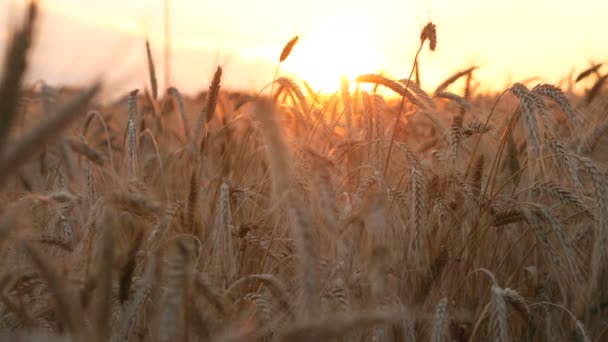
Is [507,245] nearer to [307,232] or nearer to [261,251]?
[261,251]

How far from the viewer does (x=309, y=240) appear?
1135mm

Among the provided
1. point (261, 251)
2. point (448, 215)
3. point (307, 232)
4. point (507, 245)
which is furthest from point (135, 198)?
point (507, 245)

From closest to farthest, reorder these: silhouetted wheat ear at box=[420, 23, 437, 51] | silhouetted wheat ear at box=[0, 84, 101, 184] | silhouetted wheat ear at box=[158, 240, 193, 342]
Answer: silhouetted wheat ear at box=[0, 84, 101, 184] → silhouetted wheat ear at box=[158, 240, 193, 342] → silhouetted wheat ear at box=[420, 23, 437, 51]

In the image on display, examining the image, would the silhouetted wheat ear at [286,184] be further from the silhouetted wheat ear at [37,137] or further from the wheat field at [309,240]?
the silhouetted wheat ear at [37,137]

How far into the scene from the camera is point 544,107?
2.12 metres

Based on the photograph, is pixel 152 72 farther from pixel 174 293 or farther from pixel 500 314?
pixel 174 293

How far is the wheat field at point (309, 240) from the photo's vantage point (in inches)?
43.6

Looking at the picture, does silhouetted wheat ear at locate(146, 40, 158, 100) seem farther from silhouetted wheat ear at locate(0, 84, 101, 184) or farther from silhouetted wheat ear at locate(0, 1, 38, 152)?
silhouetted wheat ear at locate(0, 84, 101, 184)

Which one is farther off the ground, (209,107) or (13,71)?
(209,107)

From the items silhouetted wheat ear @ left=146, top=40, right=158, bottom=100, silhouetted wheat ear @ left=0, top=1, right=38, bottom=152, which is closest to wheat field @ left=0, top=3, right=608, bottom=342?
silhouetted wheat ear @ left=0, top=1, right=38, bottom=152

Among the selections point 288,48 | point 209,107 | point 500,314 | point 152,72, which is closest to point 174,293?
point 500,314

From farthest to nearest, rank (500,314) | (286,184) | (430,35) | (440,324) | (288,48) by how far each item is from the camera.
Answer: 1. (288,48)
2. (430,35)
3. (440,324)
4. (500,314)
5. (286,184)

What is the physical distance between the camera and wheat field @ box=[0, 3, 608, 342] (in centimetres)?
111

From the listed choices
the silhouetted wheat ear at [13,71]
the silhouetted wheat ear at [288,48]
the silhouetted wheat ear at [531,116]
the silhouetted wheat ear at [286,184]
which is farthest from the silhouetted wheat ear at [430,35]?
the silhouetted wheat ear at [13,71]
